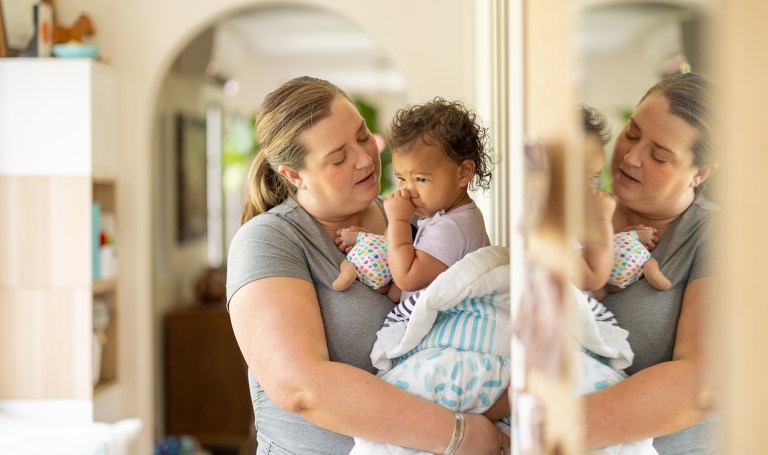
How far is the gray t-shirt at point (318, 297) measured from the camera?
1344 millimetres

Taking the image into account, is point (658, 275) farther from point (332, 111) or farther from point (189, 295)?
point (189, 295)

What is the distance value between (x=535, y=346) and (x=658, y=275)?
0.22 m

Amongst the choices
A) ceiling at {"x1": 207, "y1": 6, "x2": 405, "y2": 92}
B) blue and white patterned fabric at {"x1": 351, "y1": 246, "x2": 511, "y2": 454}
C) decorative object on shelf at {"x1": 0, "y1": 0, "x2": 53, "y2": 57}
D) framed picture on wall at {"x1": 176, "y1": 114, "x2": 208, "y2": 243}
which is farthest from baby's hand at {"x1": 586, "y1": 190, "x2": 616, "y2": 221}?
framed picture on wall at {"x1": 176, "y1": 114, "x2": 208, "y2": 243}

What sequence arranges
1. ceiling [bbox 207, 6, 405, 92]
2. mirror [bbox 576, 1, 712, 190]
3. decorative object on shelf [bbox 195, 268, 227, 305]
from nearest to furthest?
mirror [bbox 576, 1, 712, 190], decorative object on shelf [bbox 195, 268, 227, 305], ceiling [bbox 207, 6, 405, 92]

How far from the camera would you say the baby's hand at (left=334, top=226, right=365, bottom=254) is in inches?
57.8

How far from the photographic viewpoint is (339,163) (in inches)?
56.8

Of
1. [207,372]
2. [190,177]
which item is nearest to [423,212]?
[207,372]

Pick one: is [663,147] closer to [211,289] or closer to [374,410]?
[374,410]

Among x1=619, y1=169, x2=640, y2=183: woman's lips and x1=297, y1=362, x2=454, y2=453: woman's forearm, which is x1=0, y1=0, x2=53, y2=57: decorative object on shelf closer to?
x1=297, y1=362, x2=454, y2=453: woman's forearm

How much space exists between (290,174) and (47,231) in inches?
80.9

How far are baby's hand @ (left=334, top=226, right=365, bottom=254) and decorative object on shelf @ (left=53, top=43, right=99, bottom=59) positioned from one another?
2.13 meters

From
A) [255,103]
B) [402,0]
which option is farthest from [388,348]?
[255,103]

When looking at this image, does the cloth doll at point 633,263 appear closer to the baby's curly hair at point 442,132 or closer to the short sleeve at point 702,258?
the short sleeve at point 702,258

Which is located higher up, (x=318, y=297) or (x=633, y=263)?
(x=633, y=263)
